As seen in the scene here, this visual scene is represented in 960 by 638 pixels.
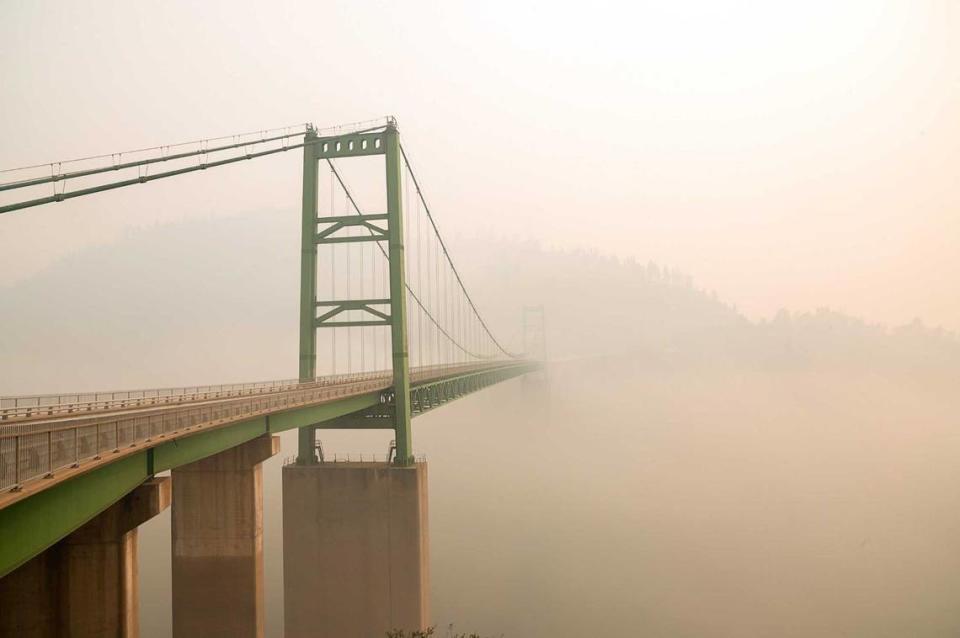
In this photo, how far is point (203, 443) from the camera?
14.7 meters

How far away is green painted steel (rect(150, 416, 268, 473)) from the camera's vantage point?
12930 mm

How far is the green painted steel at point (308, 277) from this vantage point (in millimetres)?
28156

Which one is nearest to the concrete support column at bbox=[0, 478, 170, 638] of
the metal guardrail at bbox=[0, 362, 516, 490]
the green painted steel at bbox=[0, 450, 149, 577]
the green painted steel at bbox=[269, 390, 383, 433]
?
the green painted steel at bbox=[0, 450, 149, 577]

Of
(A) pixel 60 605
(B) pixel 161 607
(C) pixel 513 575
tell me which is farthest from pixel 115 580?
(C) pixel 513 575

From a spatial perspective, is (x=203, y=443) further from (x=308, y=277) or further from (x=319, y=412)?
(x=308, y=277)

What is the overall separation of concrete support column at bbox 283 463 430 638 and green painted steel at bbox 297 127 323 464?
1819 mm

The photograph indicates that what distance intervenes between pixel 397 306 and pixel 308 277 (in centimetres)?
405

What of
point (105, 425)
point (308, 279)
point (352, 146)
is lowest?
point (105, 425)

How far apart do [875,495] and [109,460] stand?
62.3m

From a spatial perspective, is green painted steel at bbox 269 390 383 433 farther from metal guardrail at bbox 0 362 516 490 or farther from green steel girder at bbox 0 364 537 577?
metal guardrail at bbox 0 362 516 490

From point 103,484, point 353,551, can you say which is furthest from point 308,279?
point 103,484

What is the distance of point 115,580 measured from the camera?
476 inches

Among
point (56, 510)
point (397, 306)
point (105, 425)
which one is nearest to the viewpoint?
point (56, 510)

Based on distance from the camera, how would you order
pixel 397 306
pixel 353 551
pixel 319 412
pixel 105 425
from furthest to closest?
pixel 397 306
pixel 353 551
pixel 319 412
pixel 105 425
